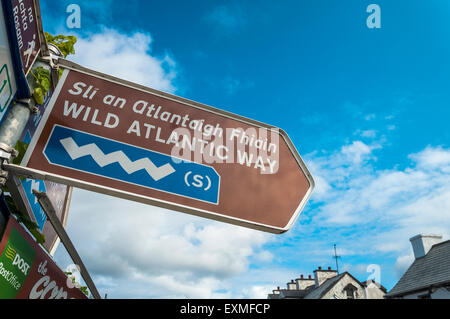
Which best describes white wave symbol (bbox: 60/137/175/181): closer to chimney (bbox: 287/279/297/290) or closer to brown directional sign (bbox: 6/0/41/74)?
brown directional sign (bbox: 6/0/41/74)

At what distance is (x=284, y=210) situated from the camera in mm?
1606

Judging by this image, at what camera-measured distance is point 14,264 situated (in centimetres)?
159

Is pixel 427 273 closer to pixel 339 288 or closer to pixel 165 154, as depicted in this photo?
pixel 339 288

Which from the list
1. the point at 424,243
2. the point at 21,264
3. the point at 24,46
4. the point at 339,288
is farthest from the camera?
the point at 339,288

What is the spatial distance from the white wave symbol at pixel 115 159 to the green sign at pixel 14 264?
55 cm

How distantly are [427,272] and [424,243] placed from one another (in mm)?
2062

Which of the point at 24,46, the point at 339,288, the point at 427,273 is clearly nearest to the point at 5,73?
the point at 24,46

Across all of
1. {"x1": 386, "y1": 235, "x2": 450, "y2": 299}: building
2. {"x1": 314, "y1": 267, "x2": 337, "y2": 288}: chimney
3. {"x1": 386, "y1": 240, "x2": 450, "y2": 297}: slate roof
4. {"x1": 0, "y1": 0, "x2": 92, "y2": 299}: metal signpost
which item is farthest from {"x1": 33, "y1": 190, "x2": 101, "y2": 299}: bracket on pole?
{"x1": 314, "y1": 267, "x2": 337, "y2": 288}: chimney

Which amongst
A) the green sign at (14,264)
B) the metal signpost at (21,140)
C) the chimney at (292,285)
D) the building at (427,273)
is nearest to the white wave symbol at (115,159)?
the metal signpost at (21,140)

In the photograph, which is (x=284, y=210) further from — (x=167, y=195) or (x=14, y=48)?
(x=14, y=48)

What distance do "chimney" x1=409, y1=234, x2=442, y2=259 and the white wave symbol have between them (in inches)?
728

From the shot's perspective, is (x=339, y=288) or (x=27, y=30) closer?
(x=27, y=30)

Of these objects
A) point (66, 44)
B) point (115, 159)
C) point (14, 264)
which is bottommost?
point (14, 264)
